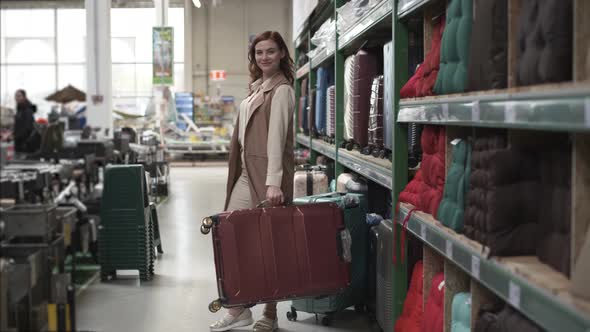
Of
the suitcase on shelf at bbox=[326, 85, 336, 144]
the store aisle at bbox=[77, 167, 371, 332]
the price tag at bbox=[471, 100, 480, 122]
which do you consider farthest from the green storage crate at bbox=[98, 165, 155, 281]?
the suitcase on shelf at bbox=[326, 85, 336, 144]

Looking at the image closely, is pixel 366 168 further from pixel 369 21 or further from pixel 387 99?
pixel 369 21

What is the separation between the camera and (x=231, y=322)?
4.45 metres

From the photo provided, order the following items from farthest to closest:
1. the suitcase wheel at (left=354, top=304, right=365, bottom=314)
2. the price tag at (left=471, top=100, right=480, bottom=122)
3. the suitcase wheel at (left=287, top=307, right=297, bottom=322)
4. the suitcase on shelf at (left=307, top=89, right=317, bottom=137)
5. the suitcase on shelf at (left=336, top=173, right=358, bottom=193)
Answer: the suitcase on shelf at (left=307, top=89, right=317, bottom=137) → the suitcase on shelf at (left=336, top=173, right=358, bottom=193) → the suitcase wheel at (left=354, top=304, right=365, bottom=314) → the suitcase wheel at (left=287, top=307, right=297, bottom=322) → the price tag at (left=471, top=100, right=480, bottom=122)

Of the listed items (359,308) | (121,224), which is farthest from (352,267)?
(121,224)

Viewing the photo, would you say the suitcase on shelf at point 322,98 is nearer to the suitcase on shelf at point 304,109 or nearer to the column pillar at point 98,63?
the suitcase on shelf at point 304,109

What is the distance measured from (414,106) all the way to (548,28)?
4.50 feet

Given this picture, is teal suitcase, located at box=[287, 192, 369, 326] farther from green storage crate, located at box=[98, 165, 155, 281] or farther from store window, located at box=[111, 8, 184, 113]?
store window, located at box=[111, 8, 184, 113]

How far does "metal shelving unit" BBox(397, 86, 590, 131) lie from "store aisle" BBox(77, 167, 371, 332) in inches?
47.4

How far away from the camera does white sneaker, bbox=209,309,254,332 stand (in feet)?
14.5

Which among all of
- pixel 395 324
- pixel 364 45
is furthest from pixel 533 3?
pixel 364 45

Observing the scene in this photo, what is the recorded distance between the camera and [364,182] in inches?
212

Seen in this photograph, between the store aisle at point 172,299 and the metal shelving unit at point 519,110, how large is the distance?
3.95 ft

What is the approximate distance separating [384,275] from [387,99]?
990mm

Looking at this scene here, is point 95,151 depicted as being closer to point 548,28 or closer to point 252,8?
point 548,28
